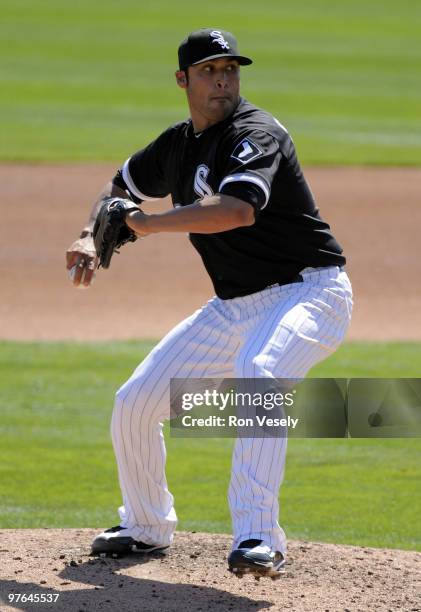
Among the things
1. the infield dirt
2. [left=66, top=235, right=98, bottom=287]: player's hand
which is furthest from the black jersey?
the infield dirt

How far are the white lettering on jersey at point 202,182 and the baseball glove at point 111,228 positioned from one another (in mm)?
277

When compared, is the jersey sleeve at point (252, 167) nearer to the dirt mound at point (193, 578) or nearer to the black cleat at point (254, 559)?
the black cleat at point (254, 559)

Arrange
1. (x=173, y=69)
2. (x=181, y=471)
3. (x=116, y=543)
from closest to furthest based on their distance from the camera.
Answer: (x=116, y=543) < (x=181, y=471) < (x=173, y=69)

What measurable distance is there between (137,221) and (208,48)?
2.42ft

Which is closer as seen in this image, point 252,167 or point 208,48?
point 252,167

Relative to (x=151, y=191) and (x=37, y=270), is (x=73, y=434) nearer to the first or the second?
(x=151, y=191)

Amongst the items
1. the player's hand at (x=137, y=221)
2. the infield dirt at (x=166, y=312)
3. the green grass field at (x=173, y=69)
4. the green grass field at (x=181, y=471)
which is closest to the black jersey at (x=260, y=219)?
the player's hand at (x=137, y=221)

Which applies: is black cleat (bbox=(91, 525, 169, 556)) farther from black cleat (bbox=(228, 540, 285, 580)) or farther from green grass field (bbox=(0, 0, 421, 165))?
green grass field (bbox=(0, 0, 421, 165))

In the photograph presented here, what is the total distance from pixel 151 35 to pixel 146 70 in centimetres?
389

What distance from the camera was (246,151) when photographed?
14.2 feet

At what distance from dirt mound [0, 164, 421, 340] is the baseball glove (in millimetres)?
5025

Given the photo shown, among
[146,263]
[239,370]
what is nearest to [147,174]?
[239,370]

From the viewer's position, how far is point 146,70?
23.4 m

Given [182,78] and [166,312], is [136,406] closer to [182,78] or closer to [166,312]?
[182,78]
